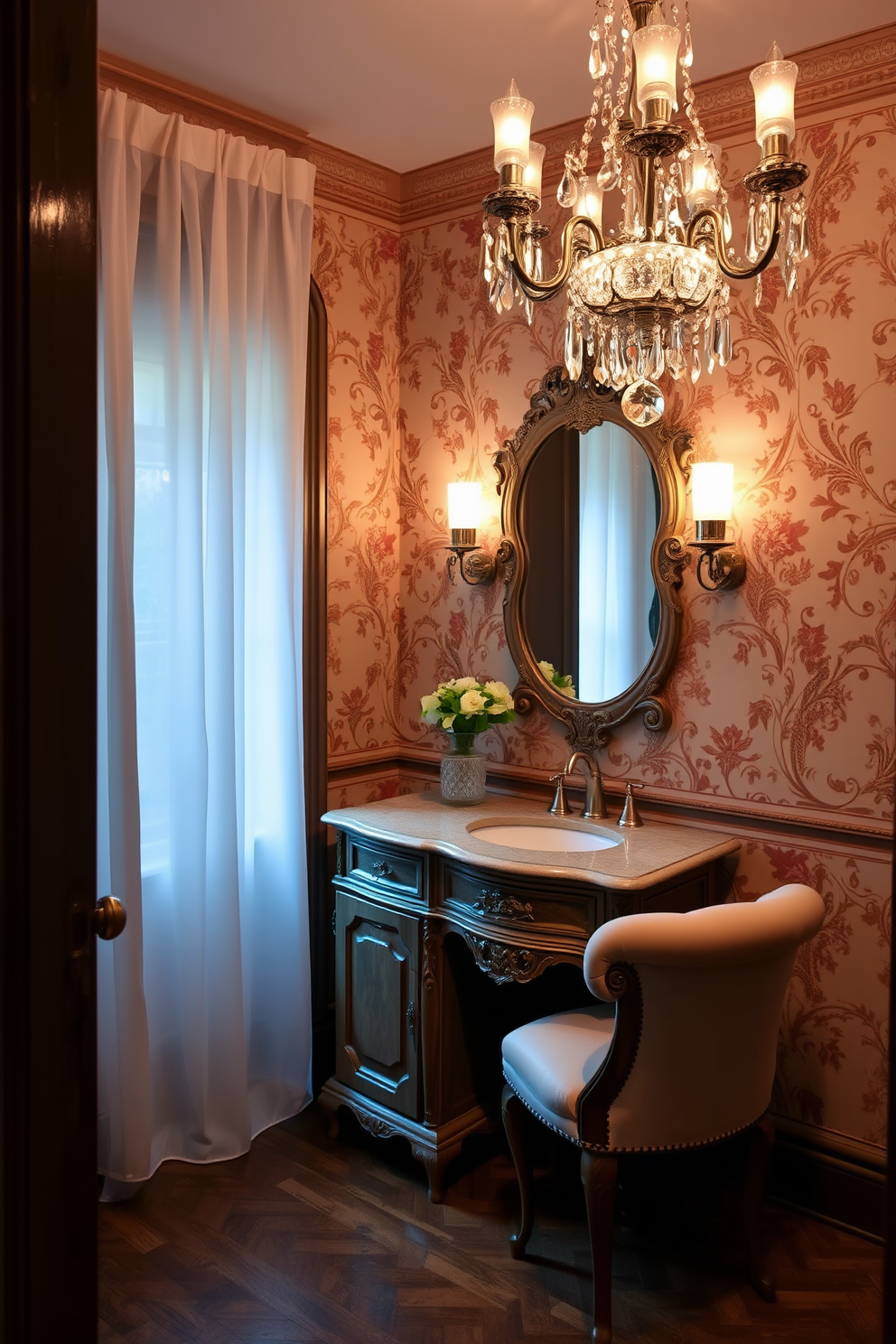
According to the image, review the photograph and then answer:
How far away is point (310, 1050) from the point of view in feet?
9.96

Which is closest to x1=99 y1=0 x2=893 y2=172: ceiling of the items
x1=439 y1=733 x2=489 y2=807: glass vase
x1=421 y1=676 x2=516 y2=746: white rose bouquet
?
x1=421 y1=676 x2=516 y2=746: white rose bouquet

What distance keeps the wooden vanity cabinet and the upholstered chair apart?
0.29 metres

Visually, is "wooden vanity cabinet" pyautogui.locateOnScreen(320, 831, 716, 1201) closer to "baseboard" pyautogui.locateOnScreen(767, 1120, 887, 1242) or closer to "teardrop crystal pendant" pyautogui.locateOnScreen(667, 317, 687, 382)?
"baseboard" pyautogui.locateOnScreen(767, 1120, 887, 1242)

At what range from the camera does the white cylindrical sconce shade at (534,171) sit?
182cm

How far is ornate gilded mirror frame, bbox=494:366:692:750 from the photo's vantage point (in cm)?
272

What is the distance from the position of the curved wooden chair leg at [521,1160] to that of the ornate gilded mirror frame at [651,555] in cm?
96

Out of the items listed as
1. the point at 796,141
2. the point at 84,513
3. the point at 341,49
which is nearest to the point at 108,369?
the point at 341,49

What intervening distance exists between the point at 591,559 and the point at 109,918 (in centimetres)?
188

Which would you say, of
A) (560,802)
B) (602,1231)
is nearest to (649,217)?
(560,802)

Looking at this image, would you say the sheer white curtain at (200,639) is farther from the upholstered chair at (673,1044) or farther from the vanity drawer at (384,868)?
the upholstered chair at (673,1044)

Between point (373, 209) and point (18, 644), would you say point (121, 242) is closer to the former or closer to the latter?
point (373, 209)

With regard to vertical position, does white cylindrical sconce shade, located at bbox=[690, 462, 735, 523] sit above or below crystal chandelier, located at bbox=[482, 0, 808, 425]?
below

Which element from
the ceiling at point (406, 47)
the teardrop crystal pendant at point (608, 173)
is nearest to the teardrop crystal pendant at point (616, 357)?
the teardrop crystal pendant at point (608, 173)

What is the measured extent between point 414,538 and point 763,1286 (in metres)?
2.21
